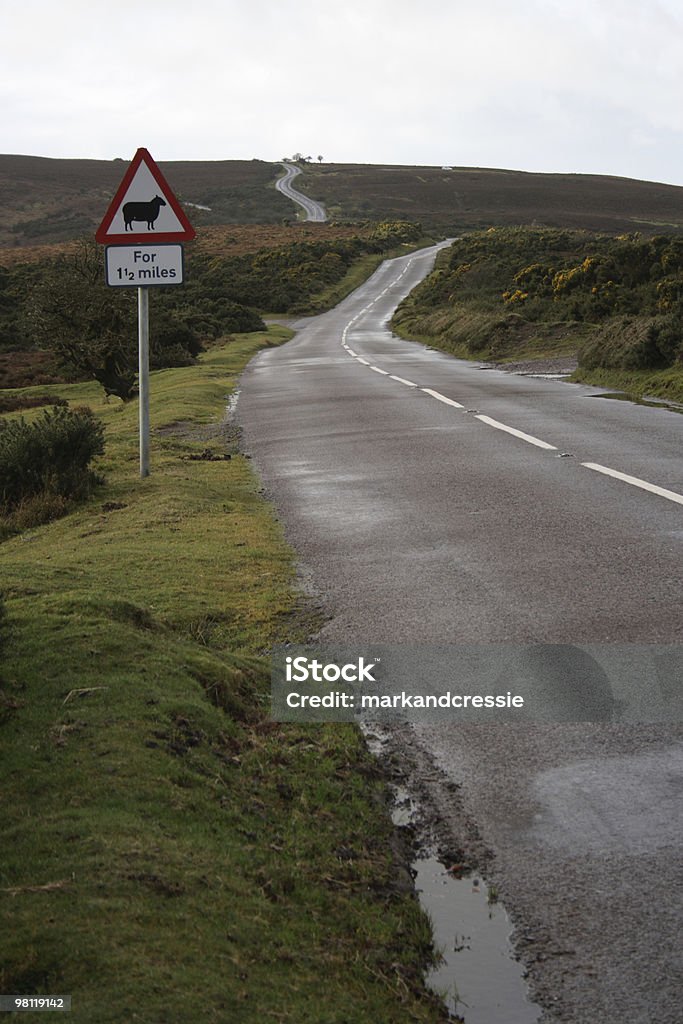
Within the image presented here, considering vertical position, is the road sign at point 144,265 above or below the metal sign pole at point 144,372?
above

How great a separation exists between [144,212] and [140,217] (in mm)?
59

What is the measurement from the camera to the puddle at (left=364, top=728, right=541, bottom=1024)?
2.96 meters

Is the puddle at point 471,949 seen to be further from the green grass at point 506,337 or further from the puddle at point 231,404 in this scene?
the green grass at point 506,337

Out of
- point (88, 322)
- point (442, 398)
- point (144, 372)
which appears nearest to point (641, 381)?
point (442, 398)

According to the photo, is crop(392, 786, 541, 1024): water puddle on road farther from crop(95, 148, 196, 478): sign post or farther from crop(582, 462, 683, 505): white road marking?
crop(95, 148, 196, 478): sign post

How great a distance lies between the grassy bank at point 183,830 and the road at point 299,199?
12620 centimetres

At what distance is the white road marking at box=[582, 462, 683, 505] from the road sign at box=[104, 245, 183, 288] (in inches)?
162

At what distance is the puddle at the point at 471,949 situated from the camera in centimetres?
296

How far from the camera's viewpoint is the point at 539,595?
637cm

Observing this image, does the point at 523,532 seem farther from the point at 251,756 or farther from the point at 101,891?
the point at 101,891

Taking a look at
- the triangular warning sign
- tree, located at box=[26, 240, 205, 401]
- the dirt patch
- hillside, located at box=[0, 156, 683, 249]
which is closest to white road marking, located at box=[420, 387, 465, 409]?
the dirt patch

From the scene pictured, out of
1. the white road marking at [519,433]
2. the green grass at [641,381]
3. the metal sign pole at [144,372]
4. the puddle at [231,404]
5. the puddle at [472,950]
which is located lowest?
the puddle at [231,404]

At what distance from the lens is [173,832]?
351cm

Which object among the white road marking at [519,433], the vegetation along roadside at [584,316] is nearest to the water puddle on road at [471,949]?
the white road marking at [519,433]
